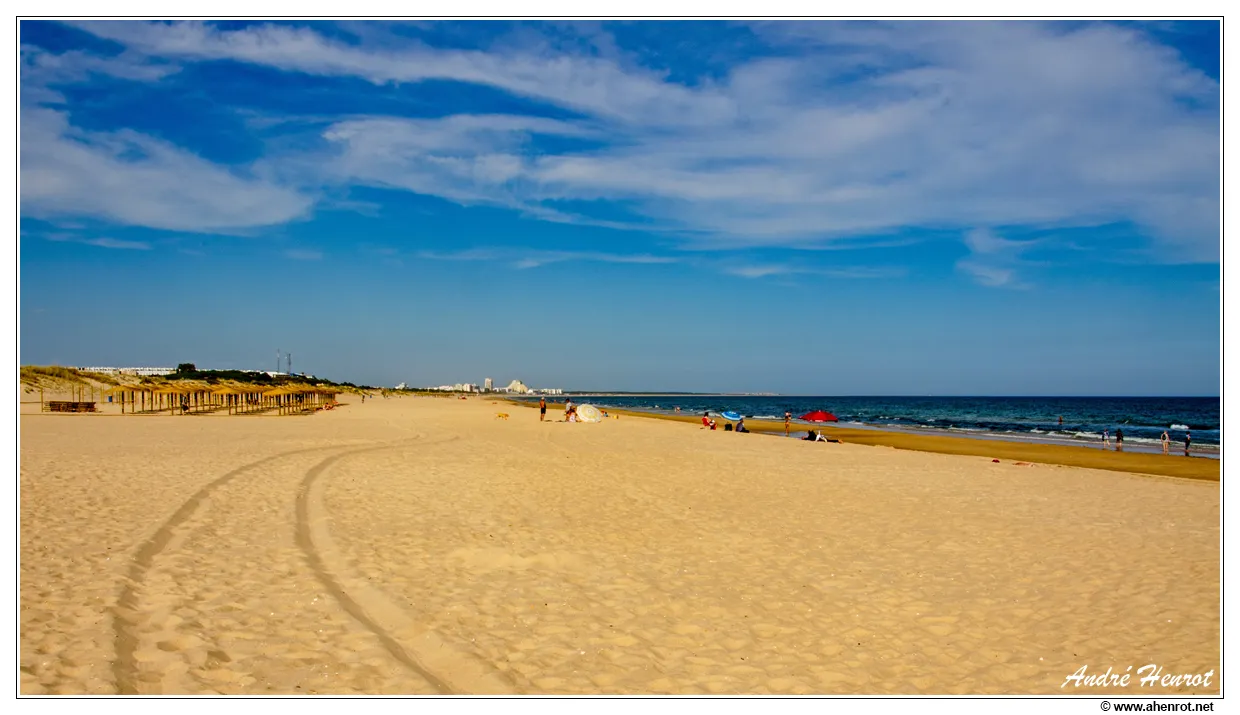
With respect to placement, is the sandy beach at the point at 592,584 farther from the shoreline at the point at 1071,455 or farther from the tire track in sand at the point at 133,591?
the shoreline at the point at 1071,455

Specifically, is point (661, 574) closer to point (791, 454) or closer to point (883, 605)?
point (883, 605)

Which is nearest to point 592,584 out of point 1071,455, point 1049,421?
point 1071,455

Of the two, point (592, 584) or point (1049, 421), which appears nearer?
point (592, 584)

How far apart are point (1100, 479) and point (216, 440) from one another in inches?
923

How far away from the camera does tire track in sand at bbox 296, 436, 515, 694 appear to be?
189 inches

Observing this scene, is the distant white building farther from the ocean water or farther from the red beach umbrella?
the red beach umbrella

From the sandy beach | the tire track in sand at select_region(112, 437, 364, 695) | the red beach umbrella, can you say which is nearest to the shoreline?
the red beach umbrella

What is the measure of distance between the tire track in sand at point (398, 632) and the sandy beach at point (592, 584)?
0.02m

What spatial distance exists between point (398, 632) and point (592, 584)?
212 cm

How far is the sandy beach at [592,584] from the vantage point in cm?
500

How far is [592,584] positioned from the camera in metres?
7.05

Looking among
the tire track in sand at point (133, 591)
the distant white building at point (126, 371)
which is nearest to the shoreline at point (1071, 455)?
the tire track in sand at point (133, 591)

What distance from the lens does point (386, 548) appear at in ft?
26.5

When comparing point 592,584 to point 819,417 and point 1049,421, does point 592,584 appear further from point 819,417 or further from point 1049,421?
point 1049,421
